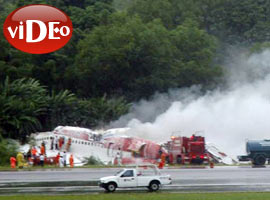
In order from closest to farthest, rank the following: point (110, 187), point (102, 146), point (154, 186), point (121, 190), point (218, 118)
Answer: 1. point (110, 187)
2. point (154, 186)
3. point (121, 190)
4. point (102, 146)
5. point (218, 118)

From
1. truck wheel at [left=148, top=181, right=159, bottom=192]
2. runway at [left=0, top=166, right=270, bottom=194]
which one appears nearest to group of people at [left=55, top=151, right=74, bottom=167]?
runway at [left=0, top=166, right=270, bottom=194]

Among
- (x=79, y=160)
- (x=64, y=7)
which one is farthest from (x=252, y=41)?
(x=79, y=160)

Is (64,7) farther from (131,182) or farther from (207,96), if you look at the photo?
(131,182)

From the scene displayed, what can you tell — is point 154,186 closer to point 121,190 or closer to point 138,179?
point 138,179

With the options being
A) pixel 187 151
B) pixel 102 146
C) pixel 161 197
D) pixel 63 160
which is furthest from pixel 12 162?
pixel 161 197

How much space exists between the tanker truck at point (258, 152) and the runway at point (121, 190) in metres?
7.94

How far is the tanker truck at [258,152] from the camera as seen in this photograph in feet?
151

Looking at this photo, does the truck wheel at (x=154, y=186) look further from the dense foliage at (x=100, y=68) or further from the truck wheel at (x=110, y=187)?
the dense foliage at (x=100, y=68)

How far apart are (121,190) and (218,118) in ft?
88.8

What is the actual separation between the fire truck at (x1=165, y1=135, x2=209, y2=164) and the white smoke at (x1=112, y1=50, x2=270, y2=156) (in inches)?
273

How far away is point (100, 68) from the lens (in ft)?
202

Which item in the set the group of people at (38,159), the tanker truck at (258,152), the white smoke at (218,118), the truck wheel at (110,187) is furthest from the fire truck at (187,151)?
the truck wheel at (110,187)

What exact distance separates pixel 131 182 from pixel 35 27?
33.8 feet

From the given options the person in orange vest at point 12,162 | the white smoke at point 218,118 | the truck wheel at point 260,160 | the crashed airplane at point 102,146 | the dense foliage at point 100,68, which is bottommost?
the truck wheel at point 260,160
